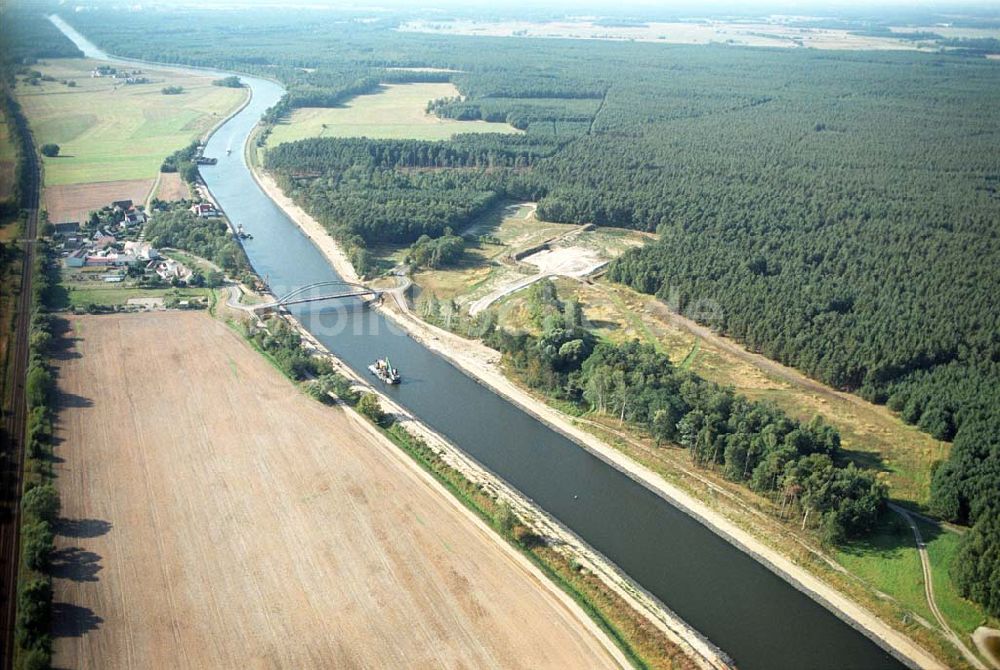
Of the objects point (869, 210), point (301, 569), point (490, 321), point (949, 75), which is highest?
point (949, 75)

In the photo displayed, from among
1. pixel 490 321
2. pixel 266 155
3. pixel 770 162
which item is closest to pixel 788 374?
pixel 490 321

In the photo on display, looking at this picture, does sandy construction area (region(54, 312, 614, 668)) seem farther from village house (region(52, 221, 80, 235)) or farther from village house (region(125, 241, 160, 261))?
→ village house (region(52, 221, 80, 235))

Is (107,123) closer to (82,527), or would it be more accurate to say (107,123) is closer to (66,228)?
(66,228)

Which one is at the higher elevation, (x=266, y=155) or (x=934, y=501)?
→ (x=266, y=155)

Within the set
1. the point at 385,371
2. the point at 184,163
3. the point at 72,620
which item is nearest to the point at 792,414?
the point at 385,371

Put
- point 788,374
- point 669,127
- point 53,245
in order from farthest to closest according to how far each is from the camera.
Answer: point 669,127 < point 53,245 < point 788,374

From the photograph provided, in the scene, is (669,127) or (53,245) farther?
(669,127)

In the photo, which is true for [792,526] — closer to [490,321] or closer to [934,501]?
[934,501]

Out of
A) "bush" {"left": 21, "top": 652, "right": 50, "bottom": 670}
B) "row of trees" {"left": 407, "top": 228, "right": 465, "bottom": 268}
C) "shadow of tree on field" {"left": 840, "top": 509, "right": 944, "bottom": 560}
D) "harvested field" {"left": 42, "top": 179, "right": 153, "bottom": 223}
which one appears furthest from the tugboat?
"harvested field" {"left": 42, "top": 179, "right": 153, "bottom": 223}
